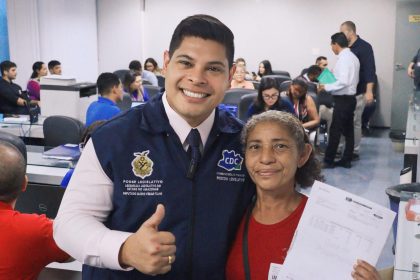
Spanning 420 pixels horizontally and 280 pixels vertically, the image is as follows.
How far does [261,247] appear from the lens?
4.72 feet

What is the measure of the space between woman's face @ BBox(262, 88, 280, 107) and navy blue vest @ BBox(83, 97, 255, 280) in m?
3.66

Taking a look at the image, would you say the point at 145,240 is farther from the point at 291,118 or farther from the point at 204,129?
the point at 291,118

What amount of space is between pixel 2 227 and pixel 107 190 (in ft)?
2.12

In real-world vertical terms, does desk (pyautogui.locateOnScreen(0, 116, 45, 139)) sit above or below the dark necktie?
below

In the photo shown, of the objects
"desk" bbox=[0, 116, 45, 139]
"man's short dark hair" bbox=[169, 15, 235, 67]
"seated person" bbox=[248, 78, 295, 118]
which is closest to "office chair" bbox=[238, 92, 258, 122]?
"seated person" bbox=[248, 78, 295, 118]

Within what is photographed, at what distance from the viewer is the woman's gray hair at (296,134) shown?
1497 millimetres

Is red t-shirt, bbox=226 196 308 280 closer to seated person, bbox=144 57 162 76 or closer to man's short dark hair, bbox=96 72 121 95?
man's short dark hair, bbox=96 72 121 95

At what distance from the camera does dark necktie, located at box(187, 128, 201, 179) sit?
1.31 meters

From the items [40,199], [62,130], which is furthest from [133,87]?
[40,199]

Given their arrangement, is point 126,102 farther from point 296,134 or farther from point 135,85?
point 296,134

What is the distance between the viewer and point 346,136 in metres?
6.64

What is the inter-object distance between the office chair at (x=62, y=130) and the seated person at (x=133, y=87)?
226 cm

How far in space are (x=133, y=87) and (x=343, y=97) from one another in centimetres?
269

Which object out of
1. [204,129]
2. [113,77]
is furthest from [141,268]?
[113,77]
